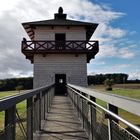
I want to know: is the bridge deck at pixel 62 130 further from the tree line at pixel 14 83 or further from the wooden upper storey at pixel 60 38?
the tree line at pixel 14 83

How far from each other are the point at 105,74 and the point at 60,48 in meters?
54.1

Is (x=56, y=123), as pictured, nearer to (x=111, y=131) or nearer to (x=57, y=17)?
(x=111, y=131)

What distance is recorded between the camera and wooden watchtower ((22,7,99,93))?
26.2 m

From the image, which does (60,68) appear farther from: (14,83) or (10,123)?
(14,83)

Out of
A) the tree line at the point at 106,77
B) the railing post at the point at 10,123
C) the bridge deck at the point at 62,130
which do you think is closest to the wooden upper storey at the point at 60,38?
the bridge deck at the point at 62,130

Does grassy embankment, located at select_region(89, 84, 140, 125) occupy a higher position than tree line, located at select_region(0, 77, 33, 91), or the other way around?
tree line, located at select_region(0, 77, 33, 91)

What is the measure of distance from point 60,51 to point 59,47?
2.25 feet

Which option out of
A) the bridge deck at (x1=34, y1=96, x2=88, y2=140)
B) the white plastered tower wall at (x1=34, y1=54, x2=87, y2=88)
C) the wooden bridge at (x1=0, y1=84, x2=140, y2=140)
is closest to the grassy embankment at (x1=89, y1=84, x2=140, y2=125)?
the wooden bridge at (x1=0, y1=84, x2=140, y2=140)

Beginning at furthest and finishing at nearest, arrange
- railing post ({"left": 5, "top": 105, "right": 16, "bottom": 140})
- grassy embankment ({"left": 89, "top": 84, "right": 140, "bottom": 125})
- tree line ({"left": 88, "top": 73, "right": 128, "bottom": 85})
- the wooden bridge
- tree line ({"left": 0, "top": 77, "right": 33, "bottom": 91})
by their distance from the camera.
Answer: tree line ({"left": 88, "top": 73, "right": 128, "bottom": 85})
tree line ({"left": 0, "top": 77, "right": 33, "bottom": 91})
grassy embankment ({"left": 89, "top": 84, "right": 140, "bottom": 125})
railing post ({"left": 5, "top": 105, "right": 16, "bottom": 140})
the wooden bridge

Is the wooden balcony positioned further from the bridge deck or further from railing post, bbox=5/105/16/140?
railing post, bbox=5/105/16/140

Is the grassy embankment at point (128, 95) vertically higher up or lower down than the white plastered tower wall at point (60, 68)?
lower down

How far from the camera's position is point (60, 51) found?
26.1 m

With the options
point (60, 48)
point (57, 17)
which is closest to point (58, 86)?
point (60, 48)

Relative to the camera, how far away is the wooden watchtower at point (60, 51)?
1032 inches
